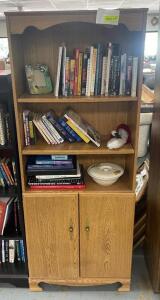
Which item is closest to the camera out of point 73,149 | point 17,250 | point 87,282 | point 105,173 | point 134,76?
point 134,76

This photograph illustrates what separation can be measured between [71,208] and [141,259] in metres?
0.84

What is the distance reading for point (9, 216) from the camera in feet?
6.00

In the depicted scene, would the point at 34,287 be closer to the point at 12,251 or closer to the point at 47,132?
the point at 12,251

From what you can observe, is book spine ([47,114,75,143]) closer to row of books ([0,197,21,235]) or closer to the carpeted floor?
row of books ([0,197,21,235])

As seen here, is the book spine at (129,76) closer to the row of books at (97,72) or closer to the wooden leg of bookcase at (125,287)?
the row of books at (97,72)

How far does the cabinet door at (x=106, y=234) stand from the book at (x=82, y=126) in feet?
1.06

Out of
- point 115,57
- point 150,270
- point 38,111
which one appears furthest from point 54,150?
point 150,270

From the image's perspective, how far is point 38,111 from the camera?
1714mm

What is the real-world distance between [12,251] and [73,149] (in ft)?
2.89

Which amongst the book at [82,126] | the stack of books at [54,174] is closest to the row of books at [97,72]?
the book at [82,126]

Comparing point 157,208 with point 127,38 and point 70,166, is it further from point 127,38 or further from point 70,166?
point 127,38

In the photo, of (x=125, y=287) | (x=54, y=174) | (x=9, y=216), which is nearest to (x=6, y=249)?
(x=9, y=216)

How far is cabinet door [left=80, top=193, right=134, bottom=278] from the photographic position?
1592 millimetres

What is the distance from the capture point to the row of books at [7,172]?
165cm
